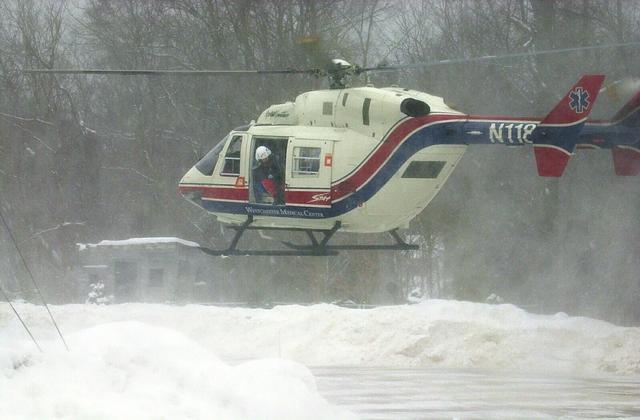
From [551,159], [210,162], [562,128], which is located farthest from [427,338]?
[562,128]

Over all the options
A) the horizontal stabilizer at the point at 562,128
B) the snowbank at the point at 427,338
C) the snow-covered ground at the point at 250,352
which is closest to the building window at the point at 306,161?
the snow-covered ground at the point at 250,352

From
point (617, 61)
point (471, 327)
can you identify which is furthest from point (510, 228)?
point (471, 327)

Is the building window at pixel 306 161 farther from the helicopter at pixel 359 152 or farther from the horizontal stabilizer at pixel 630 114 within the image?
the horizontal stabilizer at pixel 630 114

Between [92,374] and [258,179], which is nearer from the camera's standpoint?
[92,374]

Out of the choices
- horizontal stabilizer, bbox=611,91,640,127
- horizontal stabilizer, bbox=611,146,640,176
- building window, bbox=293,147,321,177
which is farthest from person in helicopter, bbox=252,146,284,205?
horizontal stabilizer, bbox=611,91,640,127

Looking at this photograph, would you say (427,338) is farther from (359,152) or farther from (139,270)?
(139,270)

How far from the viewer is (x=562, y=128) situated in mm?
13461

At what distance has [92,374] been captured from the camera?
748cm

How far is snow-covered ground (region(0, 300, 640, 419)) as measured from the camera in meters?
7.32

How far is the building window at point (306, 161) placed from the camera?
14.9 meters

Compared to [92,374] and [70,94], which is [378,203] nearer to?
[92,374]

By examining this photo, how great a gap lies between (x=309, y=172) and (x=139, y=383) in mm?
7721

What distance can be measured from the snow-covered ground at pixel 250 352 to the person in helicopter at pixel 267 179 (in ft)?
7.95

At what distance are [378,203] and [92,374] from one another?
25.9 ft
